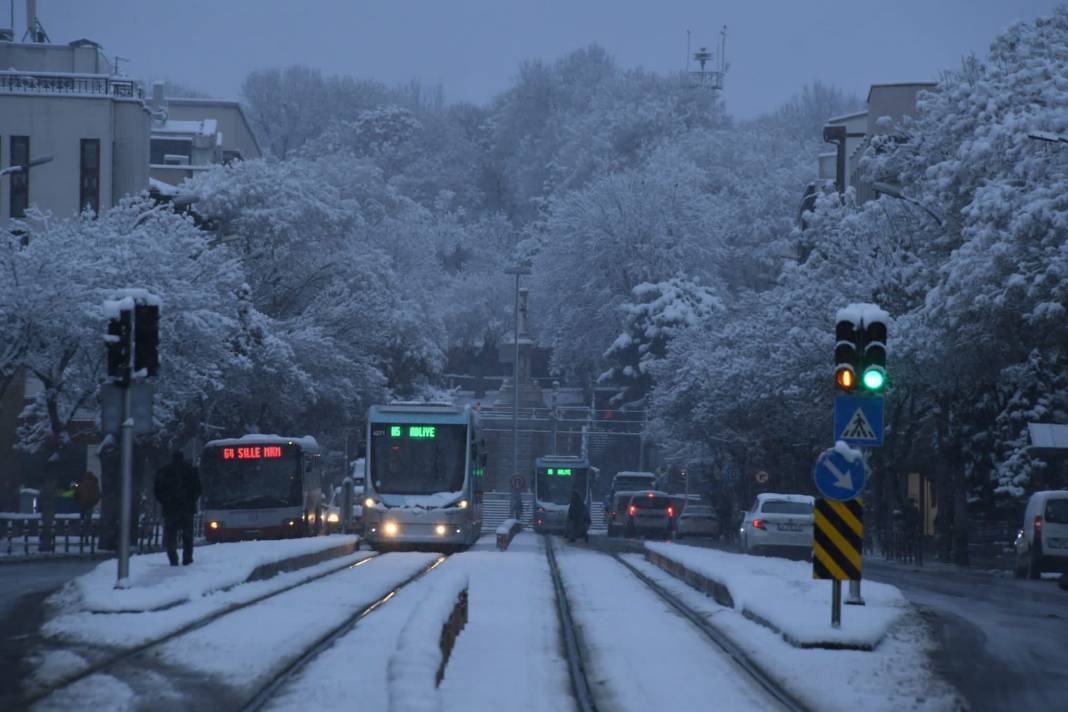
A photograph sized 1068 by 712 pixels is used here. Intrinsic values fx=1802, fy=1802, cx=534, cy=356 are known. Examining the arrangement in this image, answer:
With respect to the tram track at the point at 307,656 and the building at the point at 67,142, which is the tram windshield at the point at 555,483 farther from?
the tram track at the point at 307,656

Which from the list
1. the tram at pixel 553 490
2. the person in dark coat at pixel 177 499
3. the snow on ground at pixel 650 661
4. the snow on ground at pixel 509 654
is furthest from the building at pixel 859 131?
the snow on ground at pixel 650 661

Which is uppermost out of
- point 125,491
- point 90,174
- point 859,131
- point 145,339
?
point 859,131

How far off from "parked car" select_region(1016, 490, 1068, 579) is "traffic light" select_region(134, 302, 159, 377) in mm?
20132

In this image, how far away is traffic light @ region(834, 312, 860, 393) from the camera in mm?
18188

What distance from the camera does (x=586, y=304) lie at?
104 meters

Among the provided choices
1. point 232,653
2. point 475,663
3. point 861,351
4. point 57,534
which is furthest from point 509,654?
point 57,534

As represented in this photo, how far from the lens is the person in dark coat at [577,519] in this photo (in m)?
52.2

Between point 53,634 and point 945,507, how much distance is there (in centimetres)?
3487

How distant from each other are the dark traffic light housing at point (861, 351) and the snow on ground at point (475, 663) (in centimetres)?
398

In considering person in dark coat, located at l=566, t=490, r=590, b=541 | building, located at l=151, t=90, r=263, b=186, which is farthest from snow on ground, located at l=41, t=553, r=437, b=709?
building, located at l=151, t=90, r=263, b=186

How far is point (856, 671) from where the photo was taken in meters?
15.4

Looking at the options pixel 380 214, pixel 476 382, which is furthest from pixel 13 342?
pixel 476 382

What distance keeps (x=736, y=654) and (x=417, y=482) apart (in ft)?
84.3

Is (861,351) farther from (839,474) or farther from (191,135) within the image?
(191,135)
